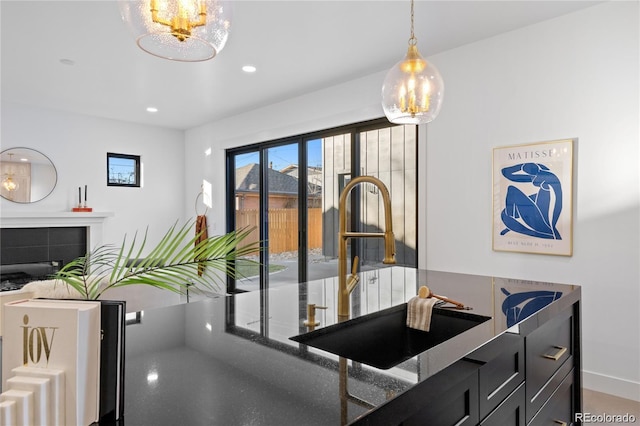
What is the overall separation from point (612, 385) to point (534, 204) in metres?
1.32

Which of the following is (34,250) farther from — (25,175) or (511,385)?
(511,385)

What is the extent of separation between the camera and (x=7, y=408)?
533mm

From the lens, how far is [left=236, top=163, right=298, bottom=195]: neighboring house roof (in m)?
5.25

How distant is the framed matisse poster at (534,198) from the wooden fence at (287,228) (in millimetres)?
2204

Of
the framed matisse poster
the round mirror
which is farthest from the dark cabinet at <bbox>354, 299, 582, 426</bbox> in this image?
the round mirror

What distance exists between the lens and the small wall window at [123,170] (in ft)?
19.5

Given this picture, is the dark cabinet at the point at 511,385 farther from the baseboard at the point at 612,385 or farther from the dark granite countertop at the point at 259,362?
the baseboard at the point at 612,385

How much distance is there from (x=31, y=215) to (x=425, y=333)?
532cm

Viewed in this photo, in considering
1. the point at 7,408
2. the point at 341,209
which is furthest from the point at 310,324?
the point at 7,408

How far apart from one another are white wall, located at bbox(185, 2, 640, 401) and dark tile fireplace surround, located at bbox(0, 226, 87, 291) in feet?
15.2

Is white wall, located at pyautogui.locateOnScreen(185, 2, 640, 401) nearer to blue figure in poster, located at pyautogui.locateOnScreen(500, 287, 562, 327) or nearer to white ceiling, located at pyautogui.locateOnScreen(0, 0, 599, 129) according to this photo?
white ceiling, located at pyautogui.locateOnScreen(0, 0, 599, 129)

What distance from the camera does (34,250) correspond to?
5.16 m

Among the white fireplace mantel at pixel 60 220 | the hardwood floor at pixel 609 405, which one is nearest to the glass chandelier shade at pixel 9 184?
the white fireplace mantel at pixel 60 220

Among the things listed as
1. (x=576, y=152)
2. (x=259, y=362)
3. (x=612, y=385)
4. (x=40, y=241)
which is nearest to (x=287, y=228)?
(x=40, y=241)
